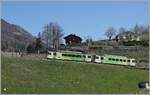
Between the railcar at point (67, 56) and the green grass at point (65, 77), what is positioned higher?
the railcar at point (67, 56)

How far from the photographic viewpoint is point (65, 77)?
3000cm

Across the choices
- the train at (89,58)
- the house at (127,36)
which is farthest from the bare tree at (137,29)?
the train at (89,58)

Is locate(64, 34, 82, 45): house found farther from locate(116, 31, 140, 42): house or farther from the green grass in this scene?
the green grass

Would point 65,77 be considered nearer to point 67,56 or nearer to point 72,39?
point 67,56

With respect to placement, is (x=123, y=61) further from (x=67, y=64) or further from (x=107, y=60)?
(x=67, y=64)

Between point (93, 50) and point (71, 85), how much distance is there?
2618 centimetres

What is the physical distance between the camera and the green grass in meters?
24.4

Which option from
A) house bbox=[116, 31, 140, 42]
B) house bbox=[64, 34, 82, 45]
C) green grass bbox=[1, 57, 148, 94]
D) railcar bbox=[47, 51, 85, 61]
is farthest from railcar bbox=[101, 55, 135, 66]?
house bbox=[116, 31, 140, 42]

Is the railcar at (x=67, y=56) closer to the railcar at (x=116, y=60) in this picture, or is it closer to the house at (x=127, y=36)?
the railcar at (x=116, y=60)

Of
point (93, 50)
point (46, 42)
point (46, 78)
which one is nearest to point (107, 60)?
point (93, 50)

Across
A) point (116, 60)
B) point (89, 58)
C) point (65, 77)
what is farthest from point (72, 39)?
point (65, 77)

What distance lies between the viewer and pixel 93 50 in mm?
52688

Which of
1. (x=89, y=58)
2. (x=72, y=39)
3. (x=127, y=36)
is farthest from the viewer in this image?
(x=127, y=36)

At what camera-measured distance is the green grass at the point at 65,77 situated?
2442cm
